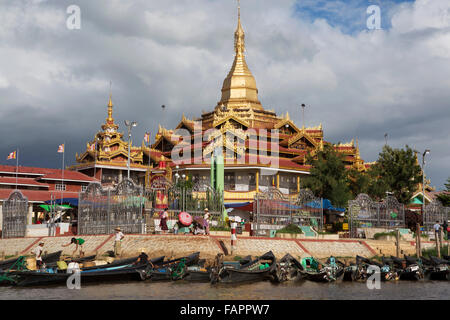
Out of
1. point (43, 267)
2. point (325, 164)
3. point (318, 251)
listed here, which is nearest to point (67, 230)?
point (43, 267)

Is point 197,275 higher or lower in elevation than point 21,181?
lower

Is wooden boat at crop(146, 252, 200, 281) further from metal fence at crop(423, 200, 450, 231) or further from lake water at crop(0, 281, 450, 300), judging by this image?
metal fence at crop(423, 200, 450, 231)

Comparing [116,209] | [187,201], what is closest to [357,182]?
[187,201]

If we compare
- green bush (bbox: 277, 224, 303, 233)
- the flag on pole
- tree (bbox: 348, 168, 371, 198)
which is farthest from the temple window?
green bush (bbox: 277, 224, 303, 233)

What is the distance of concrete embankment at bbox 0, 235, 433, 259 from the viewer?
29.3 meters

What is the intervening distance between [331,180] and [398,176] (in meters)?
7.30

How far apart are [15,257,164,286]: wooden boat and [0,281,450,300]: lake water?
1.07ft

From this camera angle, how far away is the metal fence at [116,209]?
32000mm

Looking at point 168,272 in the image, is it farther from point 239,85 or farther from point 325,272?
point 239,85

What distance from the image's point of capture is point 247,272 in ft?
78.9

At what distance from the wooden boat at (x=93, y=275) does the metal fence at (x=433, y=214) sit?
24.9m

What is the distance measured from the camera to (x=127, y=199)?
32.2 metres

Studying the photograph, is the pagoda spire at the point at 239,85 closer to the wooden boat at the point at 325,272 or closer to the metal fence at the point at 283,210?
the metal fence at the point at 283,210

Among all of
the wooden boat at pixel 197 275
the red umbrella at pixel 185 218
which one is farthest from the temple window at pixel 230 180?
the wooden boat at pixel 197 275
